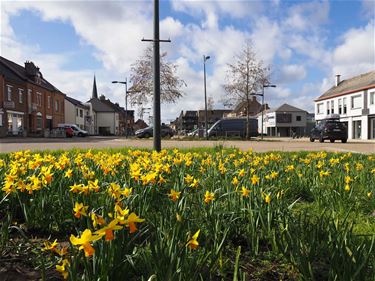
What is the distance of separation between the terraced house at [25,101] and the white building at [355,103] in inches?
1632

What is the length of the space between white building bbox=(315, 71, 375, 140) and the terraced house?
1632 inches

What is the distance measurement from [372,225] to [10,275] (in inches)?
113

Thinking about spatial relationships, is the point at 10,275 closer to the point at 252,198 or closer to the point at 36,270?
the point at 36,270

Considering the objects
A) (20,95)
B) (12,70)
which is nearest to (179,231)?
(20,95)

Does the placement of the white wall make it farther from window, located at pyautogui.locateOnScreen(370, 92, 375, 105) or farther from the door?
the door

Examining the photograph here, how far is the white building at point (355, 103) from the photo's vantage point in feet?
149

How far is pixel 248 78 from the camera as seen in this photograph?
1416 inches

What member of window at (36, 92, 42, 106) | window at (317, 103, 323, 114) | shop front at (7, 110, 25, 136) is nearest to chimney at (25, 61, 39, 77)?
window at (36, 92, 42, 106)

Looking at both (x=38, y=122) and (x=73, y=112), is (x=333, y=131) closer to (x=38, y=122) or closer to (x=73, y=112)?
(x=38, y=122)

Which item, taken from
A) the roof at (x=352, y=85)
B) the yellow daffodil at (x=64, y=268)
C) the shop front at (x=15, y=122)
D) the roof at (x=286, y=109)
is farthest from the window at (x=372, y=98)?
the yellow daffodil at (x=64, y=268)

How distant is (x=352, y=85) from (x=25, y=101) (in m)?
45.2

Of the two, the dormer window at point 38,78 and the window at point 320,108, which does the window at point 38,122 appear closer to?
the dormer window at point 38,78

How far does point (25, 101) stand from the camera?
44.7m

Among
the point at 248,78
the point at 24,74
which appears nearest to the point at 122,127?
the point at 24,74
